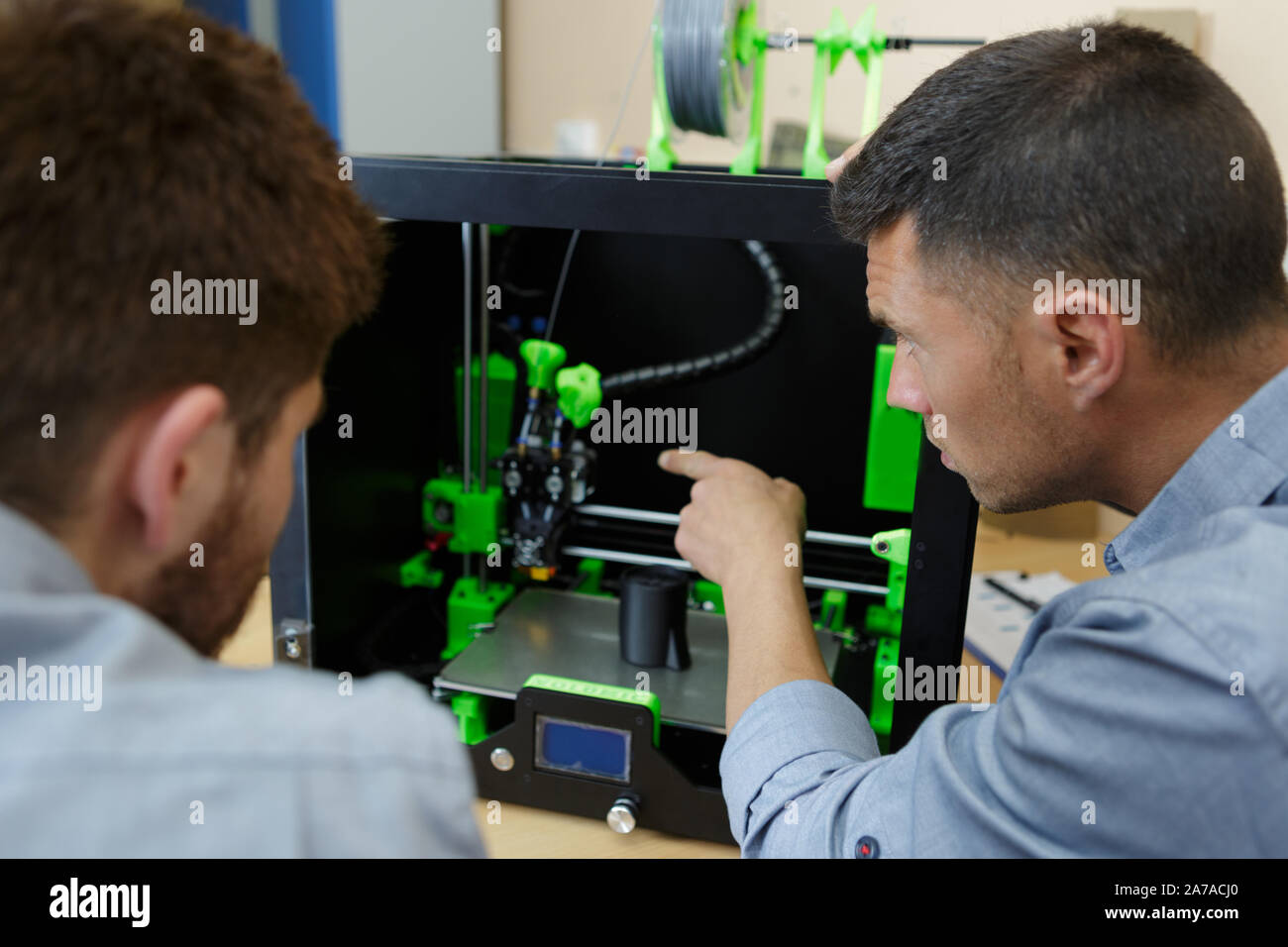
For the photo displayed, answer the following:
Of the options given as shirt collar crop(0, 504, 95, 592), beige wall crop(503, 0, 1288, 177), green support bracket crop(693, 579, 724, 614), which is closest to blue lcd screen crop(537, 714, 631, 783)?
green support bracket crop(693, 579, 724, 614)

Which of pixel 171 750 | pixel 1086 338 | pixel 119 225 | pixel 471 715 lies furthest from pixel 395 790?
pixel 471 715

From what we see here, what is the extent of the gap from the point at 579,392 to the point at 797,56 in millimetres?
1759

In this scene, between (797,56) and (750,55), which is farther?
(797,56)

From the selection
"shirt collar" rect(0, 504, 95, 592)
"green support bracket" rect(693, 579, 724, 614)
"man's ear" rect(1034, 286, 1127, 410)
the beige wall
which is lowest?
"green support bracket" rect(693, 579, 724, 614)

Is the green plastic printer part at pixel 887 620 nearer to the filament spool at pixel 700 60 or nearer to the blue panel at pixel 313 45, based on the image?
the filament spool at pixel 700 60

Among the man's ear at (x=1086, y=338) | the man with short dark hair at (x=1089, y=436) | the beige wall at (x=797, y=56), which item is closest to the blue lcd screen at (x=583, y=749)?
the man with short dark hair at (x=1089, y=436)

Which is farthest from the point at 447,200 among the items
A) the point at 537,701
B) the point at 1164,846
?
the point at 1164,846

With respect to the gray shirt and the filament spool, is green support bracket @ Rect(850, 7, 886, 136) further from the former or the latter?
the gray shirt

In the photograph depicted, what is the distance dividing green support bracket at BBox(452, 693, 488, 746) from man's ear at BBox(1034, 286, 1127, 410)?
62 cm

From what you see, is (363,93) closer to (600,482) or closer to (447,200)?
(600,482)

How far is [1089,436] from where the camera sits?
0.74 m

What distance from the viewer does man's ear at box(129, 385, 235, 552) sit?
1.41ft

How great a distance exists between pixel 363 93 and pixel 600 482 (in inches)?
64.8

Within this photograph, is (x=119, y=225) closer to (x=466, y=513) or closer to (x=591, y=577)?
(x=466, y=513)
